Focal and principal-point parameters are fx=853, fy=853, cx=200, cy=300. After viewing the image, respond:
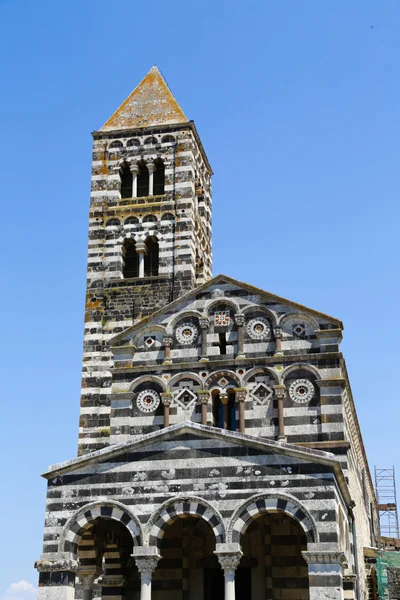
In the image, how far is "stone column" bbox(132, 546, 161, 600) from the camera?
1931 centimetres

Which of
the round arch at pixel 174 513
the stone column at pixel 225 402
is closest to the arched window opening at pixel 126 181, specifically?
the stone column at pixel 225 402

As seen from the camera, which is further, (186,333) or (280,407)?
(186,333)

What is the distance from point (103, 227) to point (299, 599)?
17.0 metres

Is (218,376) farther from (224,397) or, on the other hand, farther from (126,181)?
(126,181)

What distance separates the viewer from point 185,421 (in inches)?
953

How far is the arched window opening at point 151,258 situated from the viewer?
3369 centimetres

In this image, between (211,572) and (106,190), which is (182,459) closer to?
(211,572)

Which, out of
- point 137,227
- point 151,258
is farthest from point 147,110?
point 151,258

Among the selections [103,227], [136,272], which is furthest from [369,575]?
[103,227]

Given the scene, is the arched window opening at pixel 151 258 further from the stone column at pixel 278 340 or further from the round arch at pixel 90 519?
the round arch at pixel 90 519

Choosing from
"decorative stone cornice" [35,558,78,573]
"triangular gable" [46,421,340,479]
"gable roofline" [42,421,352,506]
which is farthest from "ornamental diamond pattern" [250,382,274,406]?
"decorative stone cornice" [35,558,78,573]

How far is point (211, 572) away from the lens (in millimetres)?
23391

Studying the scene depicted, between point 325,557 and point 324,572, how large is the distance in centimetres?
33

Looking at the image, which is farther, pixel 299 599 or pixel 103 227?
pixel 103 227
